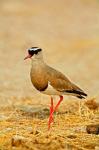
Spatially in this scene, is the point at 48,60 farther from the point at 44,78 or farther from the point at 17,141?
the point at 17,141

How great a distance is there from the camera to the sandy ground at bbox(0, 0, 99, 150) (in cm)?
917

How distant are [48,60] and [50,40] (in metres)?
4.42

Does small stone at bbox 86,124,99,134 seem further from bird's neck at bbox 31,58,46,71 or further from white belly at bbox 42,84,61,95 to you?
bird's neck at bbox 31,58,46,71

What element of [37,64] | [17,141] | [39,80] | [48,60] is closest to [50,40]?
[48,60]

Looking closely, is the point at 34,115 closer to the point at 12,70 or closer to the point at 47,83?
the point at 47,83

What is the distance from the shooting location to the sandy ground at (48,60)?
30.1ft

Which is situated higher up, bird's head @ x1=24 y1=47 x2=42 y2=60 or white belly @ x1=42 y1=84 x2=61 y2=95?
bird's head @ x1=24 y1=47 x2=42 y2=60

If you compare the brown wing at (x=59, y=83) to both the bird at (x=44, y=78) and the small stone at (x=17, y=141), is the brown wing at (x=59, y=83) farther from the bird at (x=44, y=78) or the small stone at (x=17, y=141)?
the small stone at (x=17, y=141)

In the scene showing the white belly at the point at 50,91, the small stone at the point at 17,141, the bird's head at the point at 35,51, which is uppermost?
the bird's head at the point at 35,51

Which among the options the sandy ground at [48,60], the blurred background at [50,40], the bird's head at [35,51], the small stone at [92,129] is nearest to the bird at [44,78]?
the bird's head at [35,51]

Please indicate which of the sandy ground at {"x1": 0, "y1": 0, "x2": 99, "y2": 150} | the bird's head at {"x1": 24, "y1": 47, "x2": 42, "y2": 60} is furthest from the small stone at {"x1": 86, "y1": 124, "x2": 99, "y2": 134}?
the bird's head at {"x1": 24, "y1": 47, "x2": 42, "y2": 60}

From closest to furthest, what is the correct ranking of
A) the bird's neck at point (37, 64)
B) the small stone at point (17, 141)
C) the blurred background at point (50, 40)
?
the small stone at point (17, 141), the bird's neck at point (37, 64), the blurred background at point (50, 40)

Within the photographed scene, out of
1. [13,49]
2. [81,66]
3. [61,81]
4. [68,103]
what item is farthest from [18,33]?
[61,81]

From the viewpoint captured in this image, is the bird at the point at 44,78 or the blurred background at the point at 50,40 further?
the blurred background at the point at 50,40
